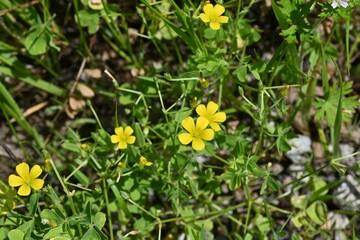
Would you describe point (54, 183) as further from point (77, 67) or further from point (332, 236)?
point (332, 236)

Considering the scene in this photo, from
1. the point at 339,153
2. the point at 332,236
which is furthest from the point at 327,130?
the point at 332,236

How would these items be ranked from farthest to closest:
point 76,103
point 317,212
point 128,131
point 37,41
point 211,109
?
point 76,103
point 317,212
point 37,41
point 128,131
point 211,109

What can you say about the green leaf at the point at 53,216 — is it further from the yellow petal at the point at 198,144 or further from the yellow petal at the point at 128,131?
the yellow petal at the point at 198,144

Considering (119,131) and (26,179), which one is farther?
(119,131)

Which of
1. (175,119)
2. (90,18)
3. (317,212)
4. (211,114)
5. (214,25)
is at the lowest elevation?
(317,212)

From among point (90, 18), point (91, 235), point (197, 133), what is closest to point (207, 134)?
point (197, 133)

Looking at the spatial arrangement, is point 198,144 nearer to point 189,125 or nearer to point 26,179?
point 189,125

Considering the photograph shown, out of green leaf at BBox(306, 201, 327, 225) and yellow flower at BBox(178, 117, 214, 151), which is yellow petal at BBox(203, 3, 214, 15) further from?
green leaf at BBox(306, 201, 327, 225)
